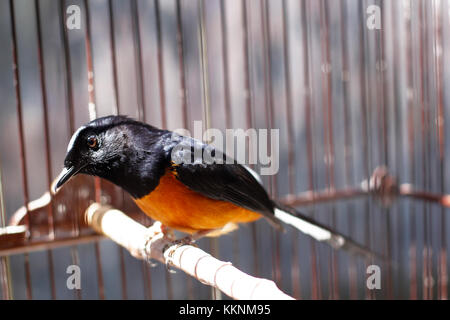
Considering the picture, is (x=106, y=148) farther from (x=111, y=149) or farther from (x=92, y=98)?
(x=92, y=98)

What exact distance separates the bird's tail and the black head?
563 mm

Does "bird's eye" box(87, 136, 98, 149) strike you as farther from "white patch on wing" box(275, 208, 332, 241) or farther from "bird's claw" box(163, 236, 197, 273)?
"white patch on wing" box(275, 208, 332, 241)

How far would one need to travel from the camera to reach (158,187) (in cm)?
146

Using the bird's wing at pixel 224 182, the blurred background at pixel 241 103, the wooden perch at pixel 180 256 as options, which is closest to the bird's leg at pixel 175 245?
the wooden perch at pixel 180 256

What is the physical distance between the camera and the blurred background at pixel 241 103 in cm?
216

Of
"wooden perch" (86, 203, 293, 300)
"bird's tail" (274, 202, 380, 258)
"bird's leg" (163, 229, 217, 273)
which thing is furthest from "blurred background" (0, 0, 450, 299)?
"bird's leg" (163, 229, 217, 273)

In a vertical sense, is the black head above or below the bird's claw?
above

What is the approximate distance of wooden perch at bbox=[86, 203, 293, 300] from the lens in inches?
40.4

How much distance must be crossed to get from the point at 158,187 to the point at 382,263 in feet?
4.54

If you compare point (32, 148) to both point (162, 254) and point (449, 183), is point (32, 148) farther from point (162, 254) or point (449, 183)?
point (449, 183)

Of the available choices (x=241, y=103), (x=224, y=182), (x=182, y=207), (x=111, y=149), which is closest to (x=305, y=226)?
(x=224, y=182)

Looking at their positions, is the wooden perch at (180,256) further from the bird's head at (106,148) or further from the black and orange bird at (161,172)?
the bird's head at (106,148)

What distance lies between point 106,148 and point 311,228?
80 centimetres
